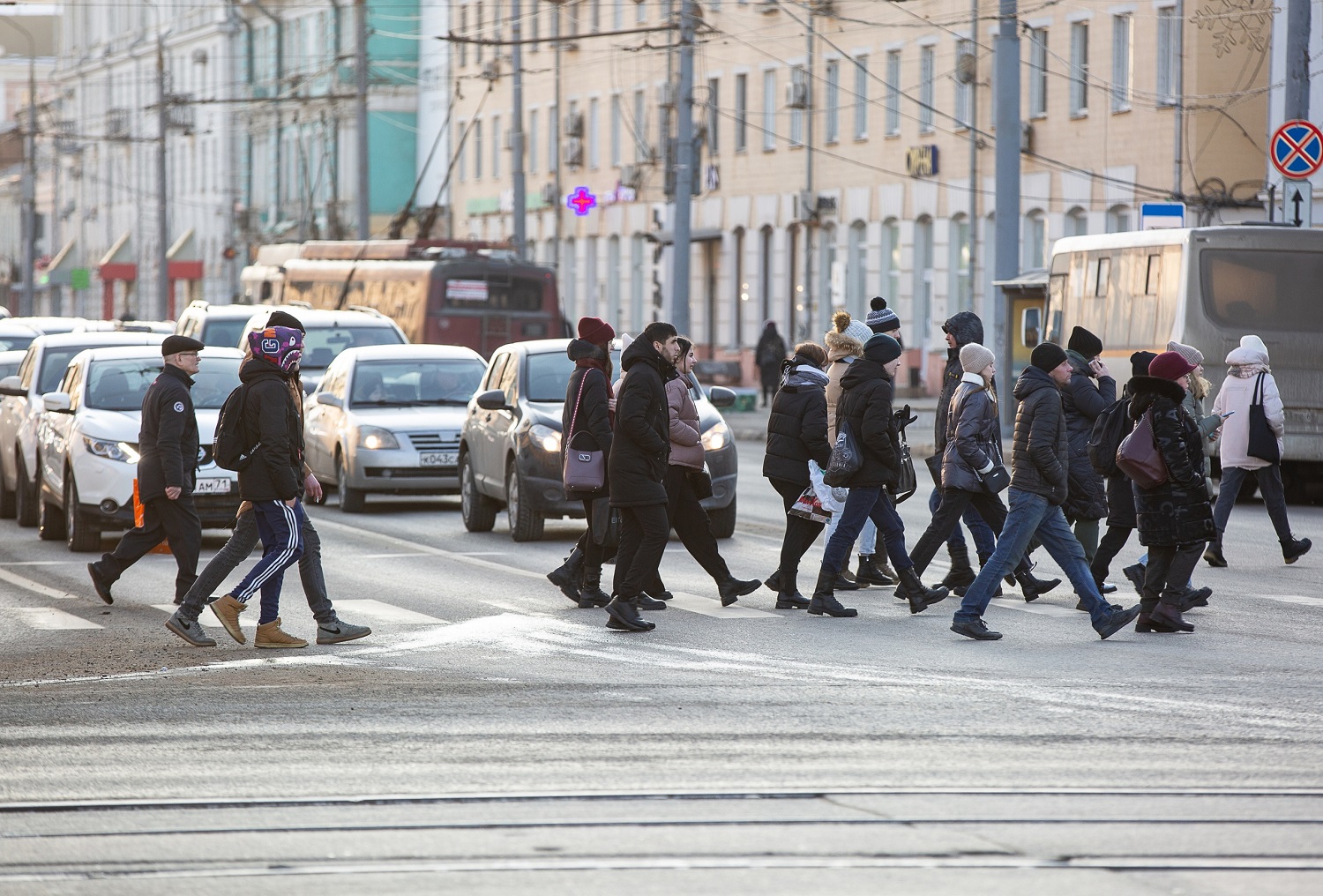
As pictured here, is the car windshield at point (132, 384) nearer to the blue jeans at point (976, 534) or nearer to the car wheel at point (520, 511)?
the car wheel at point (520, 511)

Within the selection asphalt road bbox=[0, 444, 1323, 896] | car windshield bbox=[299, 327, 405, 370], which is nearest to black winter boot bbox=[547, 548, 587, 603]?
asphalt road bbox=[0, 444, 1323, 896]

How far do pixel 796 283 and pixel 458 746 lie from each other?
46.8 meters

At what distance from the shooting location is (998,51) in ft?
105

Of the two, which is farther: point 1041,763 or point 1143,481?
point 1143,481

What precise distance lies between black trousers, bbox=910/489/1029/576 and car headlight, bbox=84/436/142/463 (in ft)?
22.8

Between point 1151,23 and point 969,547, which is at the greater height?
point 1151,23

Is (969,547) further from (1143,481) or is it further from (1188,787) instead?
(1188,787)

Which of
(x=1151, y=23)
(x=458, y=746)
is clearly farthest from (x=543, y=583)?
(x=1151, y=23)

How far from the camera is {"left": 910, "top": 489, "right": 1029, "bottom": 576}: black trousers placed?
14.3 meters

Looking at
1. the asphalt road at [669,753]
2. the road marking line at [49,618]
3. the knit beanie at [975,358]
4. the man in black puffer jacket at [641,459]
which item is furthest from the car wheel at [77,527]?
the knit beanie at [975,358]

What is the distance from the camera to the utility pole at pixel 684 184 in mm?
39469

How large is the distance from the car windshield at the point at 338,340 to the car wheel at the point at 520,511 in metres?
9.73

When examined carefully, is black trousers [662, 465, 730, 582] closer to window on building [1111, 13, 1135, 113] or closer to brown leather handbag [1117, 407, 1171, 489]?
brown leather handbag [1117, 407, 1171, 489]

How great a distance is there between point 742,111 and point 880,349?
44.6 meters
